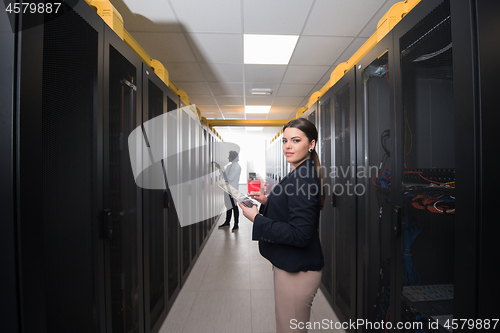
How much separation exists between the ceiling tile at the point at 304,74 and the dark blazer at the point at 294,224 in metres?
2.41

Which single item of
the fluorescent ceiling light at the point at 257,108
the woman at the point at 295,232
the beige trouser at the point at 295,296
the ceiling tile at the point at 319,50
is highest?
the fluorescent ceiling light at the point at 257,108

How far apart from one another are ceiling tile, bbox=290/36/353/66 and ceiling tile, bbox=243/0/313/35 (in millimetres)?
256

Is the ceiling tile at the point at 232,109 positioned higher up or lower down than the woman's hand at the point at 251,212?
higher up

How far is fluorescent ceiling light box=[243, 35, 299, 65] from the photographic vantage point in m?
2.32

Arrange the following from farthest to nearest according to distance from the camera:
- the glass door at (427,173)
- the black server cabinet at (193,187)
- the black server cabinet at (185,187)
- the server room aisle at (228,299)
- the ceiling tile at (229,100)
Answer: the ceiling tile at (229,100), the black server cabinet at (193,187), the black server cabinet at (185,187), the server room aisle at (228,299), the glass door at (427,173)

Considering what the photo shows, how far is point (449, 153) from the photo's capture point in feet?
2.70

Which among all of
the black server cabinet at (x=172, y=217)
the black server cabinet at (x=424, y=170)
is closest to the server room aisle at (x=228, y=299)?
the black server cabinet at (x=172, y=217)

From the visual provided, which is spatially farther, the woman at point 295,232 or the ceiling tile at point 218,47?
the ceiling tile at point 218,47

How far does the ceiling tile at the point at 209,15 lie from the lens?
5.93ft

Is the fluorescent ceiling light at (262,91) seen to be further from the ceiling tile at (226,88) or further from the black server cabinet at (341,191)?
the black server cabinet at (341,191)

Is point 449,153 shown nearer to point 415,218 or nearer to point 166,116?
point 415,218

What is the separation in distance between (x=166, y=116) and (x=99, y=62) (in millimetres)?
886

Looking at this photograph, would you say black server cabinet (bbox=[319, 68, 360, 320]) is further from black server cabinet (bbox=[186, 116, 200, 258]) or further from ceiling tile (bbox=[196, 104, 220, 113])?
ceiling tile (bbox=[196, 104, 220, 113])

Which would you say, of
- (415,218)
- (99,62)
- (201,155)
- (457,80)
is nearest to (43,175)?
(99,62)
